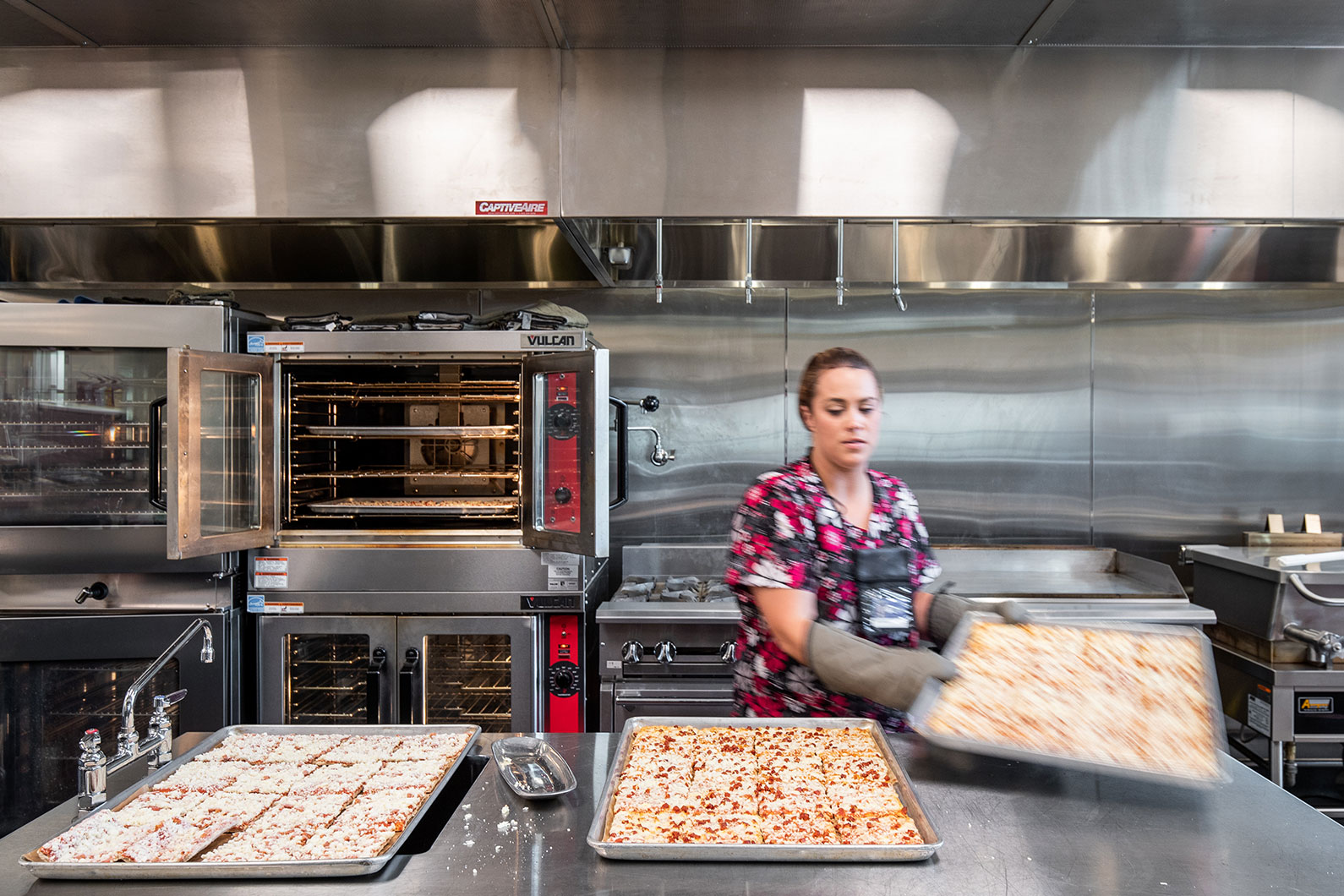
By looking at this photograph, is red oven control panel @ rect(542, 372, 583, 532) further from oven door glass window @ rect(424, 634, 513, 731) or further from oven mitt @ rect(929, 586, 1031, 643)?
oven mitt @ rect(929, 586, 1031, 643)

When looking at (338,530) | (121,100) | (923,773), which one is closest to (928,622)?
(923,773)

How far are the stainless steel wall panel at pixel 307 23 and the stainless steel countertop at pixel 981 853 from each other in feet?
8.28

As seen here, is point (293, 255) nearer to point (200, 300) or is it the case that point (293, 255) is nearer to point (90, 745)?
point (200, 300)

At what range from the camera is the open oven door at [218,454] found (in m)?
2.96

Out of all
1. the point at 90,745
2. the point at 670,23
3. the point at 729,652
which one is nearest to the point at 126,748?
the point at 90,745

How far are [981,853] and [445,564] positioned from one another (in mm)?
2534

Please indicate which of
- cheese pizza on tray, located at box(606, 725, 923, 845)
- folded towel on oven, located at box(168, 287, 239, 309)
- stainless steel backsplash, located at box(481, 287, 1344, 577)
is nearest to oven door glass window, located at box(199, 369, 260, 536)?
folded towel on oven, located at box(168, 287, 239, 309)

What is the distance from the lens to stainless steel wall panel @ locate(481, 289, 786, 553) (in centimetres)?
442

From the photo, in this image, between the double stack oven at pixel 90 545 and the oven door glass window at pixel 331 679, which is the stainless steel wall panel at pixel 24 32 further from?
the oven door glass window at pixel 331 679

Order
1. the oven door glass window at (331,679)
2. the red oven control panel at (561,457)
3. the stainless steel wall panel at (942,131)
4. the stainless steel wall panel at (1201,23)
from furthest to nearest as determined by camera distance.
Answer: the oven door glass window at (331,679) → the red oven control panel at (561,457) → the stainless steel wall panel at (942,131) → the stainless steel wall panel at (1201,23)

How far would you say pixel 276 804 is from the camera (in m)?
1.65

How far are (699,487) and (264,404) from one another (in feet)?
7.16

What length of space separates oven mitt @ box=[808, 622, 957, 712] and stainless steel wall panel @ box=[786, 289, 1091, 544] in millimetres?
2642

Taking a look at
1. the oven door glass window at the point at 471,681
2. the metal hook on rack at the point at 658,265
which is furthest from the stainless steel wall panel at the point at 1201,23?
the oven door glass window at the point at 471,681
